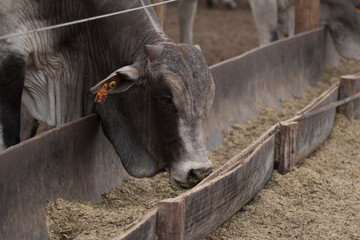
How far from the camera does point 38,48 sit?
383 centimetres

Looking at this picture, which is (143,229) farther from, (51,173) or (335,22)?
(335,22)

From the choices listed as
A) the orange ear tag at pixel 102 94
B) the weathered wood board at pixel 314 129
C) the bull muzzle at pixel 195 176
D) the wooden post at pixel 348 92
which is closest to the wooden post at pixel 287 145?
the weathered wood board at pixel 314 129

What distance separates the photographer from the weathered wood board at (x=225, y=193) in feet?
9.53

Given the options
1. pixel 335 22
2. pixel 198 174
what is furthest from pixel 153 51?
pixel 335 22

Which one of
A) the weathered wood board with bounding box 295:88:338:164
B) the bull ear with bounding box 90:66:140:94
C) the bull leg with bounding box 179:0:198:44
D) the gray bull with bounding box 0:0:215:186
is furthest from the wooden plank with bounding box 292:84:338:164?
the bull leg with bounding box 179:0:198:44

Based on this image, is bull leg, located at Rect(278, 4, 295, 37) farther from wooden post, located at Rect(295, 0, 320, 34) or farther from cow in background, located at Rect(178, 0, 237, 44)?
cow in background, located at Rect(178, 0, 237, 44)

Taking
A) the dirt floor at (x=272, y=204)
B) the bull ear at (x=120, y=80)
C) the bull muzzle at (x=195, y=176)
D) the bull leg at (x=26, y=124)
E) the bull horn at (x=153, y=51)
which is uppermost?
the bull horn at (x=153, y=51)

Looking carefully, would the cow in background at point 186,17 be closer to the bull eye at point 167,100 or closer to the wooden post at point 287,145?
the wooden post at point 287,145

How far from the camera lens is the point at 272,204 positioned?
3680 millimetres

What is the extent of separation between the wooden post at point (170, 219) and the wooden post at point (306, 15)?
15.3 ft

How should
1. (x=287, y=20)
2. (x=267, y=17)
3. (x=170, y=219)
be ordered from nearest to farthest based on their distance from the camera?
(x=170, y=219) → (x=267, y=17) → (x=287, y=20)

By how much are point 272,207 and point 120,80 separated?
1.09 meters

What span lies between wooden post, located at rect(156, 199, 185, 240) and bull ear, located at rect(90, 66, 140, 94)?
0.90 meters

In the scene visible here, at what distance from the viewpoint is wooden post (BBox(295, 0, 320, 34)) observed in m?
6.89
